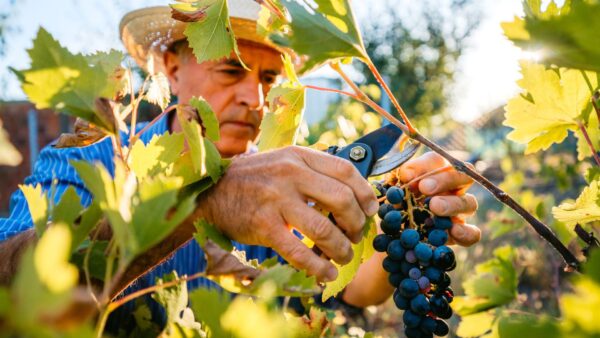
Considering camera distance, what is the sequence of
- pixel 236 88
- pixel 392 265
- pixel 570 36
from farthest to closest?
pixel 236 88 < pixel 392 265 < pixel 570 36

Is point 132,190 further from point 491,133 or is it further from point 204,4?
point 491,133

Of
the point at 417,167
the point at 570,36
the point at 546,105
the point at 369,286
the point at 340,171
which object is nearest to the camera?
the point at 570,36

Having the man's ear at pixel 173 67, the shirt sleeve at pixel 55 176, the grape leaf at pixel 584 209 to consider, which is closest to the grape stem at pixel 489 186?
the grape leaf at pixel 584 209

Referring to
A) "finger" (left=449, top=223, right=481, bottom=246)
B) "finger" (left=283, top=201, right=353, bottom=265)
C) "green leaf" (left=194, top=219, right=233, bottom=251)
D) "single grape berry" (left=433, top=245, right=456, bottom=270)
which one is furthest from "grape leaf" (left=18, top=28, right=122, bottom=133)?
"finger" (left=449, top=223, right=481, bottom=246)

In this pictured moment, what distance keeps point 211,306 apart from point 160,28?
2.14 m

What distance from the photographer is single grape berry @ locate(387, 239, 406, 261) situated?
3.45 ft

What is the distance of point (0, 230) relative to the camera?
1.47 meters

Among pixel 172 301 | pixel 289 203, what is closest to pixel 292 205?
pixel 289 203

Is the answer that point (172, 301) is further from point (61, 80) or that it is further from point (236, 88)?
point (236, 88)

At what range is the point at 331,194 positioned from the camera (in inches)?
33.4

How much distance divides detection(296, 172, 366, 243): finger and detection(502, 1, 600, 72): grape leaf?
0.36m

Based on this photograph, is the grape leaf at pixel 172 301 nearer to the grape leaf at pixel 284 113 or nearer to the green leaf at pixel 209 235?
the green leaf at pixel 209 235

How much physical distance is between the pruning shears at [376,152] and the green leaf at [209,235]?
1.28 feet

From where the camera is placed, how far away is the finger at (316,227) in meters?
0.84
